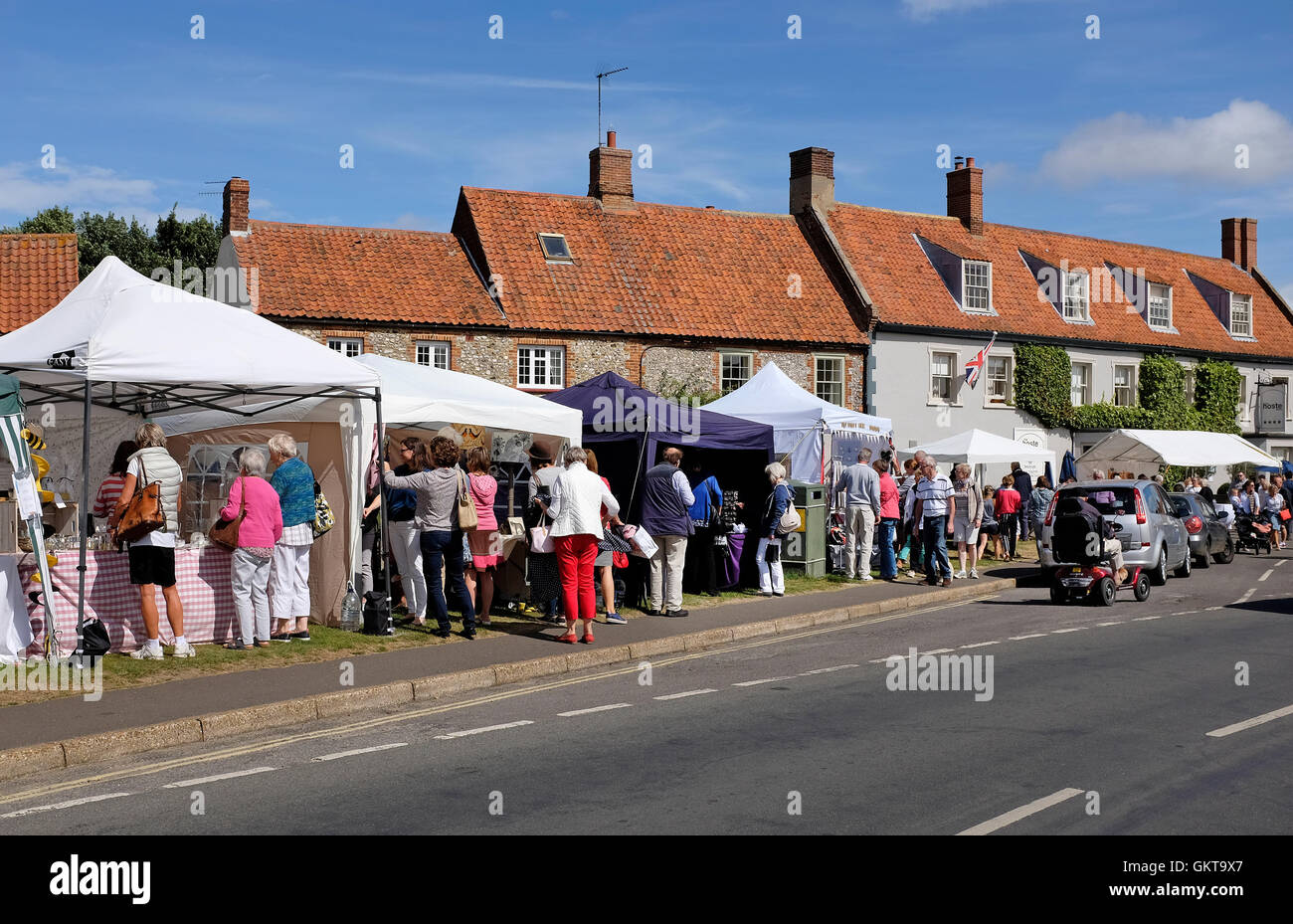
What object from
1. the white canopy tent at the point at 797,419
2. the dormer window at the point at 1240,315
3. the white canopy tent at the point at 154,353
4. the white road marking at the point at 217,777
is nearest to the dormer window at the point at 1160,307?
the dormer window at the point at 1240,315

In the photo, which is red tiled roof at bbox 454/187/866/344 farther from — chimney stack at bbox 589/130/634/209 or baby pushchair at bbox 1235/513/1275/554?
baby pushchair at bbox 1235/513/1275/554

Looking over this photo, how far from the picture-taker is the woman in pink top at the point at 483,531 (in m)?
13.7

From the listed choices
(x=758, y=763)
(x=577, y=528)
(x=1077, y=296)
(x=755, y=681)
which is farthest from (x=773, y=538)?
(x=1077, y=296)

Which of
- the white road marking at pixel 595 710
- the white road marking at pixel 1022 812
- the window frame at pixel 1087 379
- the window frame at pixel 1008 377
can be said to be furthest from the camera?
the window frame at pixel 1087 379

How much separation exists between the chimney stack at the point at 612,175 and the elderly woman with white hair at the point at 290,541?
26.8 m

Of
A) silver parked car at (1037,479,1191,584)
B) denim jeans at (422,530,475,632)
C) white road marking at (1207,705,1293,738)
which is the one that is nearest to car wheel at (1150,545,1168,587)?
silver parked car at (1037,479,1191,584)

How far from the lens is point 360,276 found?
108 feet

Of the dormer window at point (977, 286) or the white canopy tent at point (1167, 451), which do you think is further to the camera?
the dormer window at point (977, 286)

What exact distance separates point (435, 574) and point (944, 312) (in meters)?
29.2

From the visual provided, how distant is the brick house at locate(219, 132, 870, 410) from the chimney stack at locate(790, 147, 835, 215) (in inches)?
43.0

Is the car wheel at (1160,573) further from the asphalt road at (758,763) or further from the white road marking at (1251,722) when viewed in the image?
the white road marking at (1251,722)

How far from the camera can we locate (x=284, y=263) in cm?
3256

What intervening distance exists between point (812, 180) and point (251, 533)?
3136 cm

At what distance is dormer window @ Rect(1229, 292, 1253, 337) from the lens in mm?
47312
